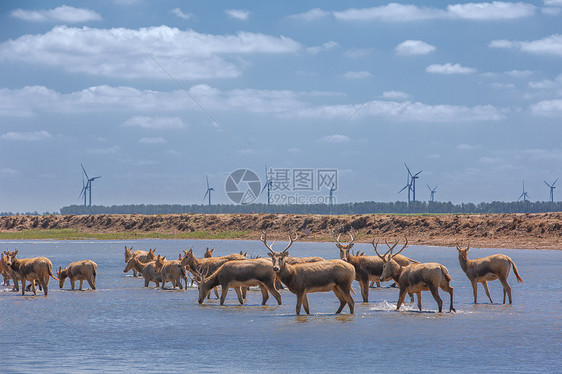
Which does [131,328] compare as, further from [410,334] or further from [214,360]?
[410,334]

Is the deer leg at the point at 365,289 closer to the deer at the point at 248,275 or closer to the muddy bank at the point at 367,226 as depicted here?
the deer at the point at 248,275

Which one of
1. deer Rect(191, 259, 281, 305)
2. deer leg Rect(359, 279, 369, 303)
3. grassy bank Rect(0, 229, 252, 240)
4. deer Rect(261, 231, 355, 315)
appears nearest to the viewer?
deer Rect(261, 231, 355, 315)

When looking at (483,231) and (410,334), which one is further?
(483,231)

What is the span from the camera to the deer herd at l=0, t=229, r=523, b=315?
67.4 feet

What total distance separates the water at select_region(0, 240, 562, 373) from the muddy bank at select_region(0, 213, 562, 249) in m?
38.5

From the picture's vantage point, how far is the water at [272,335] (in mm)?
14109

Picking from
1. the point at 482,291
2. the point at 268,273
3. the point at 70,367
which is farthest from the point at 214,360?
the point at 482,291

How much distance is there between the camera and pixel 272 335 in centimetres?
1741

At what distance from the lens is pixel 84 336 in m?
17.6

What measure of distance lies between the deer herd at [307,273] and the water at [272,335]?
2.05ft

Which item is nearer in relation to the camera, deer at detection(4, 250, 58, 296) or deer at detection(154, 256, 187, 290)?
deer at detection(4, 250, 58, 296)

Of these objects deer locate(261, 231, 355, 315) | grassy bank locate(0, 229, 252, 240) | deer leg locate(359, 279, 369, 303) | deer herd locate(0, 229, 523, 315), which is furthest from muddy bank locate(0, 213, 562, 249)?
deer locate(261, 231, 355, 315)

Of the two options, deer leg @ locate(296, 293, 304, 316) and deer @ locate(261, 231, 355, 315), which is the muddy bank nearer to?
deer @ locate(261, 231, 355, 315)

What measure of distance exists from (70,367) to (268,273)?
31.1 ft
